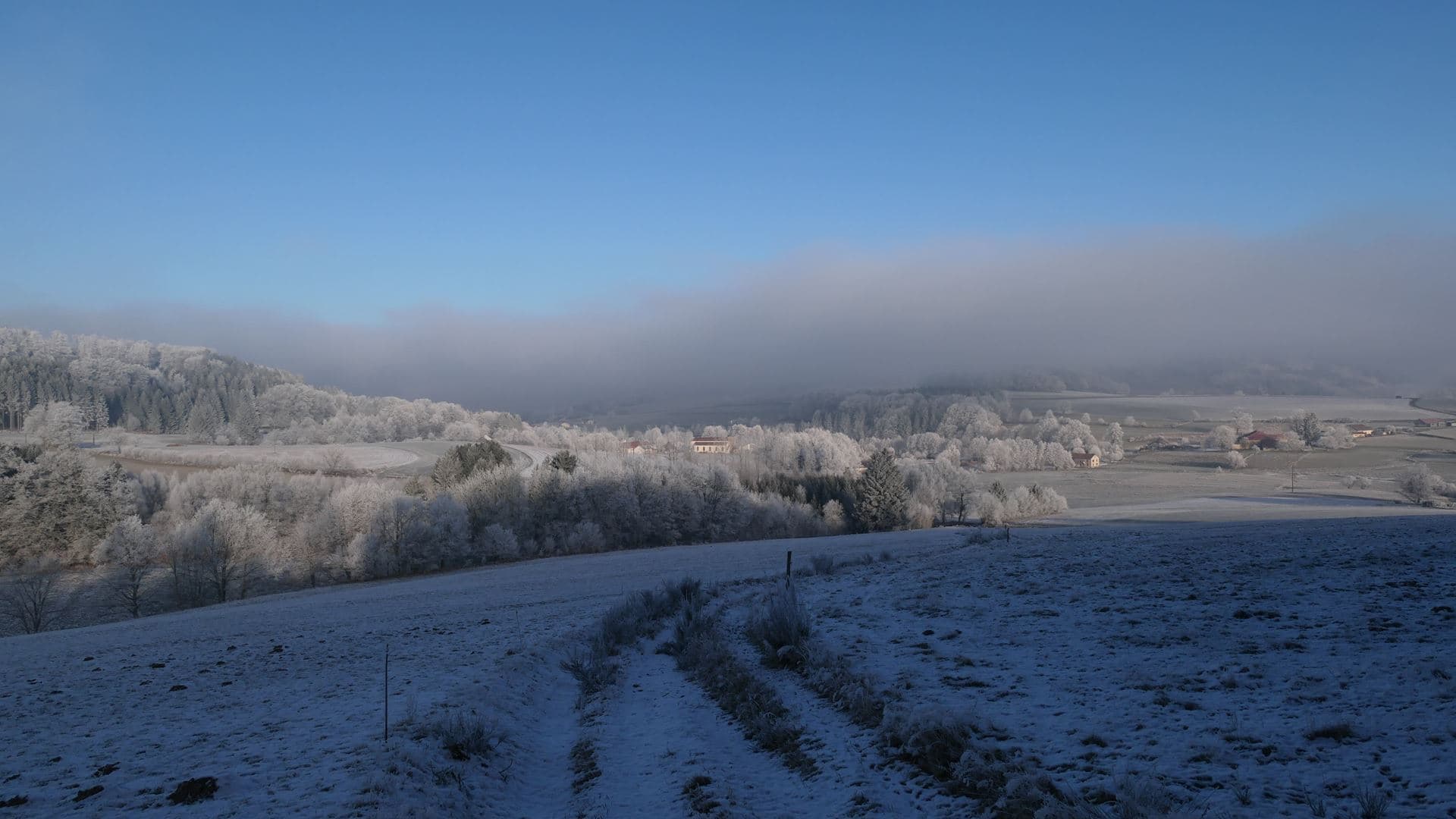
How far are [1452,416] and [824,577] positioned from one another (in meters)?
92.6

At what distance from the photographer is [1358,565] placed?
14.6 m

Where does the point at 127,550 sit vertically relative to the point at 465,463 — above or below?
below

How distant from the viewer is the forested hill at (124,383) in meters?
120

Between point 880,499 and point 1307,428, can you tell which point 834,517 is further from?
point 1307,428

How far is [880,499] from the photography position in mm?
78312

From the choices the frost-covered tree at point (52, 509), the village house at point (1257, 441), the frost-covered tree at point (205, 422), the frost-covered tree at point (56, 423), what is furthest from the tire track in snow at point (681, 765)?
the frost-covered tree at point (205, 422)

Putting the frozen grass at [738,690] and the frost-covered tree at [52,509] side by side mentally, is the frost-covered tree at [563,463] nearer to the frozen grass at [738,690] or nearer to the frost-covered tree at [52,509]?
the frost-covered tree at [52,509]

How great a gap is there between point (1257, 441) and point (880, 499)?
5383 centimetres

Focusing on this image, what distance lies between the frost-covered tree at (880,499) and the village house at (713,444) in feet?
188

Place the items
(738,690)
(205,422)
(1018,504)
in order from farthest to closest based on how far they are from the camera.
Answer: (205,422)
(1018,504)
(738,690)

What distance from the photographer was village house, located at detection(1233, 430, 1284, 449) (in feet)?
288

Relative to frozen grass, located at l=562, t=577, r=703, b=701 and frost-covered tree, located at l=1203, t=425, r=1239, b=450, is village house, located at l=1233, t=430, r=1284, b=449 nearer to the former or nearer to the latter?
frost-covered tree, located at l=1203, t=425, r=1239, b=450

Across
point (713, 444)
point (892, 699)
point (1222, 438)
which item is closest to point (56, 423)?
point (713, 444)

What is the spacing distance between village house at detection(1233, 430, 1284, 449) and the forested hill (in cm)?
16241
